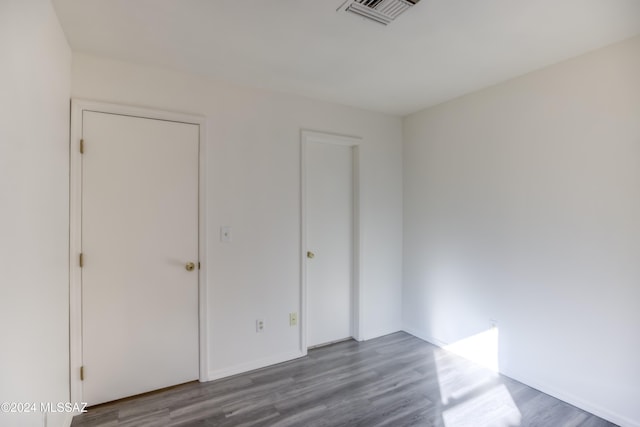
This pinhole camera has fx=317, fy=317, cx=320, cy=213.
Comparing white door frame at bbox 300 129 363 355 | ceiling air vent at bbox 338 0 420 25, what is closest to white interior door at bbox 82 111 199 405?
white door frame at bbox 300 129 363 355

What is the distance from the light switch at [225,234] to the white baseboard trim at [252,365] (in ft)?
3.55

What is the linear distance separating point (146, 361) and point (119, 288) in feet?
1.96

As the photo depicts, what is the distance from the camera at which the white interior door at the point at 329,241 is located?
128 inches

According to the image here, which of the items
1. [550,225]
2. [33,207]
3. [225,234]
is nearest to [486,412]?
[550,225]

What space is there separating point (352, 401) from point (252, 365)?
3.12 feet

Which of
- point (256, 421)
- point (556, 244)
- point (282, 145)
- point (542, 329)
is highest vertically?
point (282, 145)

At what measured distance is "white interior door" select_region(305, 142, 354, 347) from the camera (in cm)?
325

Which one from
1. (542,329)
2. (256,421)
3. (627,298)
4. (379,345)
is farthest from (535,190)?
(256,421)

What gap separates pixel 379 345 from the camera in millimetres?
3318

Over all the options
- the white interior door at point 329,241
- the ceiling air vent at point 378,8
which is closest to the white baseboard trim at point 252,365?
the white interior door at point 329,241

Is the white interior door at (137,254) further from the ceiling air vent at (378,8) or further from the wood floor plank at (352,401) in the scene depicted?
the ceiling air vent at (378,8)

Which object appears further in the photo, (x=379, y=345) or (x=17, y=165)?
(x=379, y=345)

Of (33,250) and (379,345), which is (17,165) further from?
(379,345)

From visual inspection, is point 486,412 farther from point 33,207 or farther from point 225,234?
point 33,207
